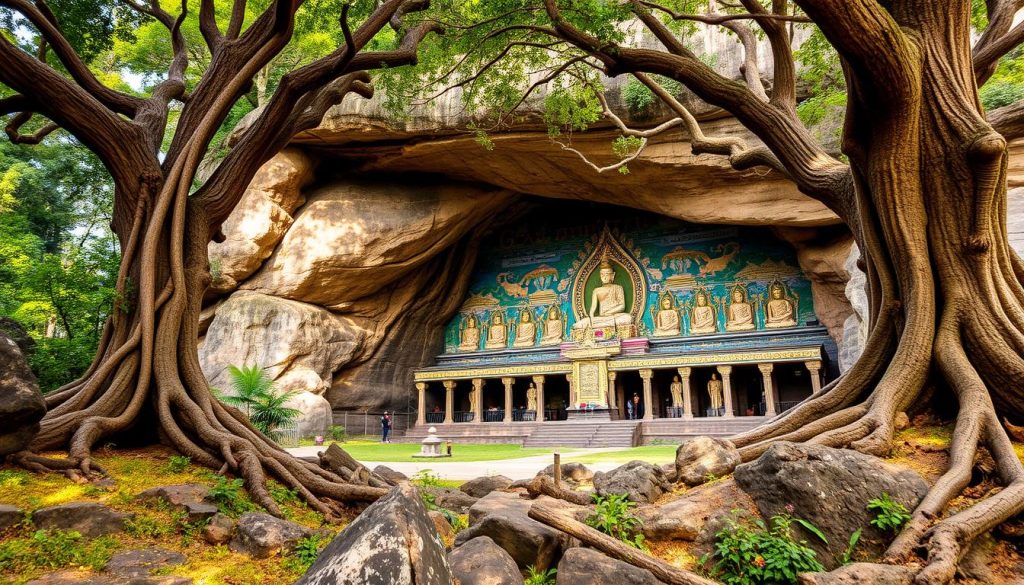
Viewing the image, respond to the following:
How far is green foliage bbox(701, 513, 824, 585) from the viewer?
9.84 ft

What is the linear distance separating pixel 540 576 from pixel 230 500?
8.28 ft

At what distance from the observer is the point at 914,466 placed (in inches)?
157

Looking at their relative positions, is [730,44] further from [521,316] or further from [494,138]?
[521,316]

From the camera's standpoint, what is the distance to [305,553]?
3584 millimetres

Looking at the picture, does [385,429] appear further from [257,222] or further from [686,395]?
[686,395]

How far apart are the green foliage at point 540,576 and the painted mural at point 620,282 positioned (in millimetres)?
17906

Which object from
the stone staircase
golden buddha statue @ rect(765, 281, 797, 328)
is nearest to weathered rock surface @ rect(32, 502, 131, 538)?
the stone staircase

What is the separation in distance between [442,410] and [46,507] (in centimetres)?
2084

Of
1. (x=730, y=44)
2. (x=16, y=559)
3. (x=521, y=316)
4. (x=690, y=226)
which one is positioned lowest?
(x=16, y=559)

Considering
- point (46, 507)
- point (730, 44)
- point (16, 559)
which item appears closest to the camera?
point (16, 559)

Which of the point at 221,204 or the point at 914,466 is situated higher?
the point at 221,204

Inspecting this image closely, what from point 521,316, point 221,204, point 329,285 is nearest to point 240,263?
point 329,285

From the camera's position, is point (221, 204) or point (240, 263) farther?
point (240, 263)

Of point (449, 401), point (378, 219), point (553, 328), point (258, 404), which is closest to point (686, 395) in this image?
point (553, 328)
